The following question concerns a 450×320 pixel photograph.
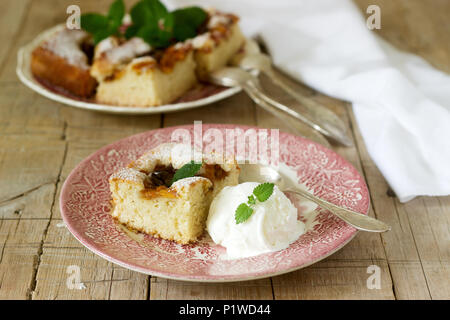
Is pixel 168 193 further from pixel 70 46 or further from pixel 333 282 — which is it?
pixel 70 46

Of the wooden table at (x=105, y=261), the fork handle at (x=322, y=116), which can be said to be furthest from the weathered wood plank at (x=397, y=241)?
the fork handle at (x=322, y=116)

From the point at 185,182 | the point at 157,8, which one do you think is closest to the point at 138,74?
the point at 157,8

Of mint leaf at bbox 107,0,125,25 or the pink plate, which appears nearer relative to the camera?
the pink plate

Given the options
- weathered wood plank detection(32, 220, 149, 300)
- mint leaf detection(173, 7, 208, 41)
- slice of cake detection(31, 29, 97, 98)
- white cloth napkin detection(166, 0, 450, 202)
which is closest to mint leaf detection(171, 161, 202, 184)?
weathered wood plank detection(32, 220, 149, 300)

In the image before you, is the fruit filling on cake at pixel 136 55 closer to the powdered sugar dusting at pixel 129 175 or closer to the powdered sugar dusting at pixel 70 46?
the powdered sugar dusting at pixel 70 46

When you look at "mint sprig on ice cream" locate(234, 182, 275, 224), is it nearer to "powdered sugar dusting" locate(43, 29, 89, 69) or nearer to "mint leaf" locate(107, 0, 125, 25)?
"powdered sugar dusting" locate(43, 29, 89, 69)

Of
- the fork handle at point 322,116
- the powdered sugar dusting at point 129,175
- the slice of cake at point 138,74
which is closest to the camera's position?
the powdered sugar dusting at point 129,175
